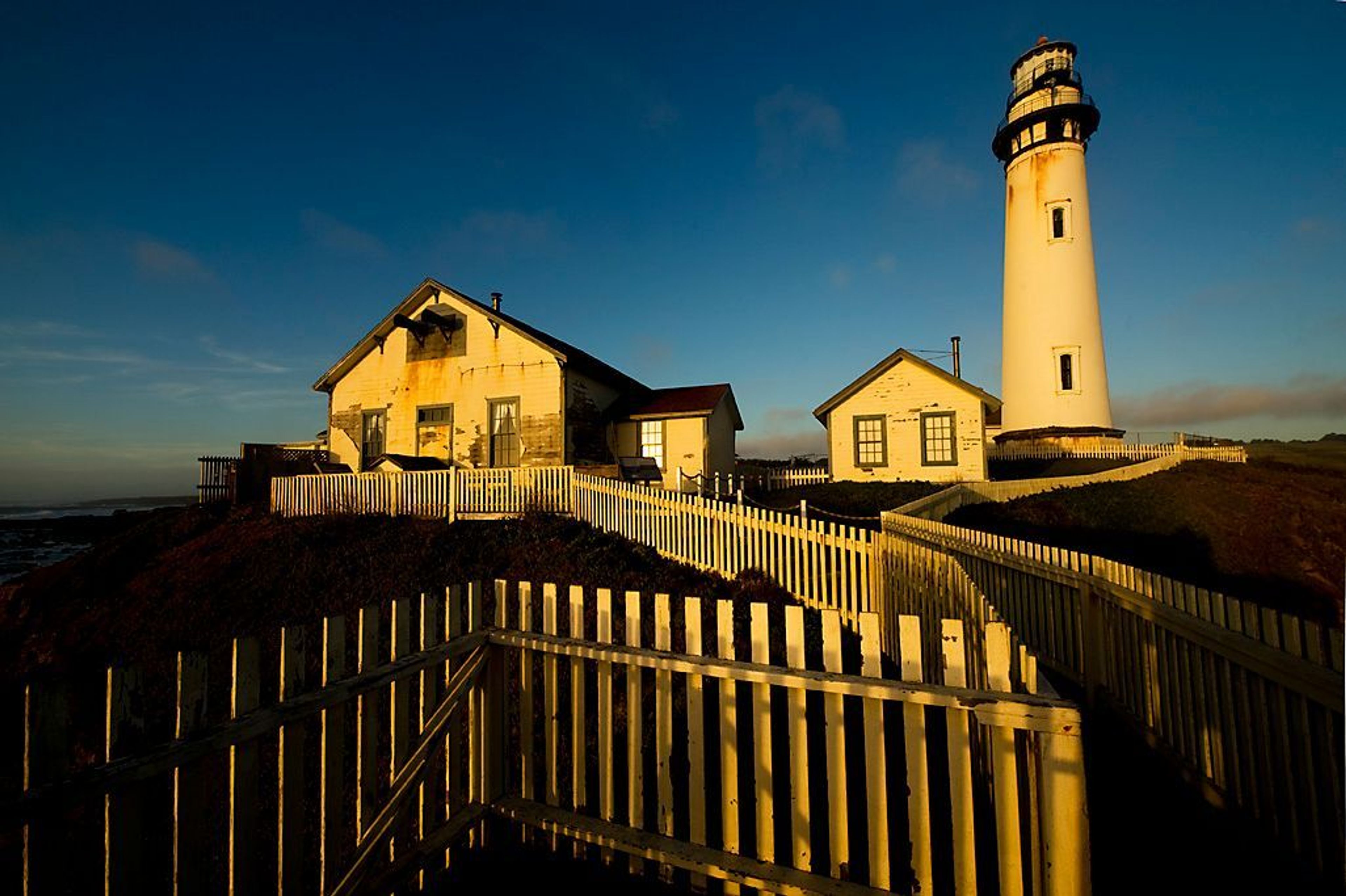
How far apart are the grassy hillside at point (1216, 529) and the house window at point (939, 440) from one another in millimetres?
2979

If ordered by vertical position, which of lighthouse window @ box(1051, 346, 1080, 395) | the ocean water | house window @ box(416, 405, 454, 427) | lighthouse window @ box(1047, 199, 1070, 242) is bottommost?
the ocean water

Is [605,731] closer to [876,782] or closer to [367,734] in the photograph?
[367,734]

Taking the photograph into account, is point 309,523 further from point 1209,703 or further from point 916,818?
point 1209,703

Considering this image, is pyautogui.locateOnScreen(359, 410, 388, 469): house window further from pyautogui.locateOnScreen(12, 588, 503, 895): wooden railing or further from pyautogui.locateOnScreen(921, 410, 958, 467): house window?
pyautogui.locateOnScreen(921, 410, 958, 467): house window

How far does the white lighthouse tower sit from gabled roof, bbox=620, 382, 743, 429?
15.8 metres

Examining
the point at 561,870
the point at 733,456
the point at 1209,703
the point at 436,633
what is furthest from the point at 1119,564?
the point at 733,456

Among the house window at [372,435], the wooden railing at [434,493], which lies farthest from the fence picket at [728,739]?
the house window at [372,435]

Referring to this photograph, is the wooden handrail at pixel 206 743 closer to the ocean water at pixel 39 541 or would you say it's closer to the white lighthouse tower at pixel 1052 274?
the ocean water at pixel 39 541

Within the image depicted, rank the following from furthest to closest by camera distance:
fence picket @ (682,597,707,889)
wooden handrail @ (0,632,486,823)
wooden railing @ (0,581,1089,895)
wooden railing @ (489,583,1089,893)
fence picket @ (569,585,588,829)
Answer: fence picket @ (569,585,588,829) < fence picket @ (682,597,707,889) < wooden railing @ (489,583,1089,893) < wooden railing @ (0,581,1089,895) < wooden handrail @ (0,632,486,823)

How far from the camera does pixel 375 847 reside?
2.54 m

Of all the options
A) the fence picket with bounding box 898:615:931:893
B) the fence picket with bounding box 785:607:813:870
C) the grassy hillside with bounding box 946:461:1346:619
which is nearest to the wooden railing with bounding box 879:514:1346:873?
the fence picket with bounding box 898:615:931:893

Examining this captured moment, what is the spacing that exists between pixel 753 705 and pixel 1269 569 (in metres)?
15.6

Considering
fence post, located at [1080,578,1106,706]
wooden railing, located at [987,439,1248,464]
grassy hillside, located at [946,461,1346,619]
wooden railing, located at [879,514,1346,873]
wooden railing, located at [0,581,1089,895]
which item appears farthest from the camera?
wooden railing, located at [987,439,1248,464]

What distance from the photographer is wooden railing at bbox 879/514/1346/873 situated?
2695 mm
